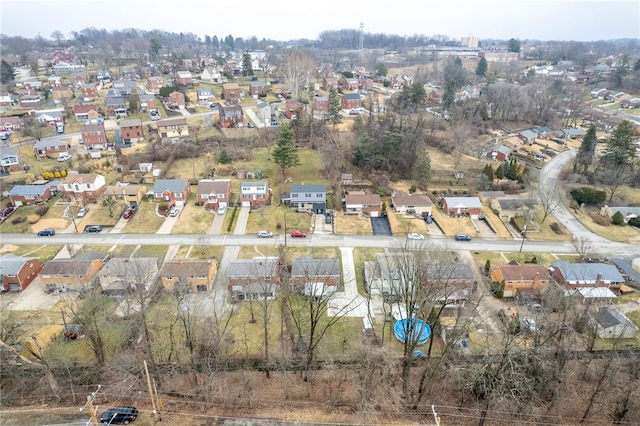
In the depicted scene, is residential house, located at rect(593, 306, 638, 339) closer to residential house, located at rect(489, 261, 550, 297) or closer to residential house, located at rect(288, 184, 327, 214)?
residential house, located at rect(489, 261, 550, 297)

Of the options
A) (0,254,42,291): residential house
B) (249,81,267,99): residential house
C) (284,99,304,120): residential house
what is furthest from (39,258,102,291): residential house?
(249,81,267,99): residential house

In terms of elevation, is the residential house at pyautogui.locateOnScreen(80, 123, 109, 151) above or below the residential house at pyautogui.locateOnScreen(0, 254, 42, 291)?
above

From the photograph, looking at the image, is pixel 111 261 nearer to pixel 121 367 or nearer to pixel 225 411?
pixel 121 367

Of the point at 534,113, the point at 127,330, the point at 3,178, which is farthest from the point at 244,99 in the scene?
the point at 127,330

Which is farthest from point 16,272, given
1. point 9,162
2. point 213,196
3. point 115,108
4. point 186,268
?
point 115,108

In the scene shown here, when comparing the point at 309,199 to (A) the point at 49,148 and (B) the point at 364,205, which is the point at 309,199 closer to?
(B) the point at 364,205
